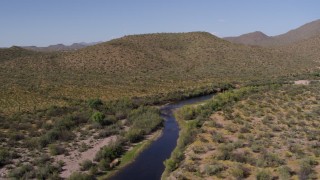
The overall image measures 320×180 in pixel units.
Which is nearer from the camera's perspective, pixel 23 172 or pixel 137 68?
pixel 23 172

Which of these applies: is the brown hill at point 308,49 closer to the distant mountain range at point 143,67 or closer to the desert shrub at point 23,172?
the distant mountain range at point 143,67

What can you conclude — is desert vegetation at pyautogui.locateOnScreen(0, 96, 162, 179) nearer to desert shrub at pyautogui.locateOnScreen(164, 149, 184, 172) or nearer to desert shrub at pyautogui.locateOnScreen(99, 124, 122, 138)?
desert shrub at pyautogui.locateOnScreen(99, 124, 122, 138)

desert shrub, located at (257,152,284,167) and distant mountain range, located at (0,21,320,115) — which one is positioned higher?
distant mountain range, located at (0,21,320,115)

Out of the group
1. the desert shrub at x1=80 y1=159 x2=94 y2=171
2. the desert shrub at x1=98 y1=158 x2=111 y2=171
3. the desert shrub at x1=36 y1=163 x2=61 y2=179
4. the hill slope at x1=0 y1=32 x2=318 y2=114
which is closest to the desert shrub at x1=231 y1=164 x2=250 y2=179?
the desert shrub at x1=98 y1=158 x2=111 y2=171

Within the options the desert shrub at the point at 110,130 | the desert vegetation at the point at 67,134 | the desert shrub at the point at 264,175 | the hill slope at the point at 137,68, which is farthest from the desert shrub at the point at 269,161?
the hill slope at the point at 137,68

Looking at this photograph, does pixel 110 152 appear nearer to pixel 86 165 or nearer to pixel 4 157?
pixel 86 165

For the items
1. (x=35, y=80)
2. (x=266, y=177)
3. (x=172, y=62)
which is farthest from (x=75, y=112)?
(x=172, y=62)

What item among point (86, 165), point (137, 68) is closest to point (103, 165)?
point (86, 165)
